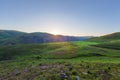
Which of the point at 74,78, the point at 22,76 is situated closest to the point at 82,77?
the point at 74,78

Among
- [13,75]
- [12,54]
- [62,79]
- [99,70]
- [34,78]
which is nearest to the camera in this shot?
[62,79]

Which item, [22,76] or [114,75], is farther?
[22,76]

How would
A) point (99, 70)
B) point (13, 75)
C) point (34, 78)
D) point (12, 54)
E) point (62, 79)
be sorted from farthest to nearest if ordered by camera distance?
point (12, 54) → point (13, 75) → point (99, 70) → point (34, 78) → point (62, 79)

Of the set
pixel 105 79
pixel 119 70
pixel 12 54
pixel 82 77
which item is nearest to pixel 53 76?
pixel 82 77

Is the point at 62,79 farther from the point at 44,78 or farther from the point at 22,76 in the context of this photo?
the point at 22,76

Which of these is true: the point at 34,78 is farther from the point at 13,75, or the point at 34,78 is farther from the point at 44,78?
the point at 13,75

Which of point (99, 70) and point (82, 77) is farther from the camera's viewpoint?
point (99, 70)

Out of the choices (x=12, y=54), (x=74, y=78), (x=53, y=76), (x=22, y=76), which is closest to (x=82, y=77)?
(x=74, y=78)

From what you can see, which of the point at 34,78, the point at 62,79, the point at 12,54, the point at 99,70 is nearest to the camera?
the point at 62,79
